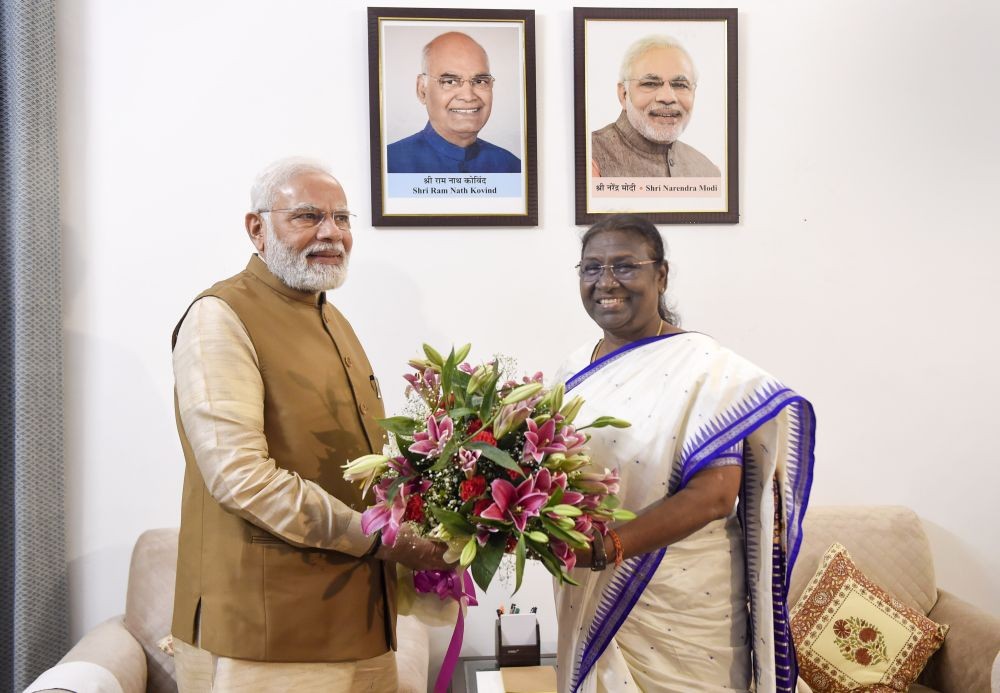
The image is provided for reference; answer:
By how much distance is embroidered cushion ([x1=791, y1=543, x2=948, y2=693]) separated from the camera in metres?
2.77

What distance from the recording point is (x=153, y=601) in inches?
110

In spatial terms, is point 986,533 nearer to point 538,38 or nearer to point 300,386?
point 538,38

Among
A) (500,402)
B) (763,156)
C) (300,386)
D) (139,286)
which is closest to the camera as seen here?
(500,402)

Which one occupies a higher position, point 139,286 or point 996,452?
point 139,286

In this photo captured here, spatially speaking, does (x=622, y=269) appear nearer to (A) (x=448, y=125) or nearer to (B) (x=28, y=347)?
(A) (x=448, y=125)

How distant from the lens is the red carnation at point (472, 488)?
1.51 m

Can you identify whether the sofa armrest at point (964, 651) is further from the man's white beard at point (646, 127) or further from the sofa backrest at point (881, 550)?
the man's white beard at point (646, 127)

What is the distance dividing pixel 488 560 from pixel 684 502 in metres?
0.44

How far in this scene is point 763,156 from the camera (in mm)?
3203

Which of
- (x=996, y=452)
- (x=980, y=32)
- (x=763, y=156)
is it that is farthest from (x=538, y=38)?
(x=996, y=452)

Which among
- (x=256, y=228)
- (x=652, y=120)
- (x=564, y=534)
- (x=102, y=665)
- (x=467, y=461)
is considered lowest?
(x=102, y=665)

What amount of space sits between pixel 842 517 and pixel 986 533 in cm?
68

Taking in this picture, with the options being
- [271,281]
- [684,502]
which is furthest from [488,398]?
[271,281]

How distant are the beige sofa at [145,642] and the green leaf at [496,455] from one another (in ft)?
4.13
